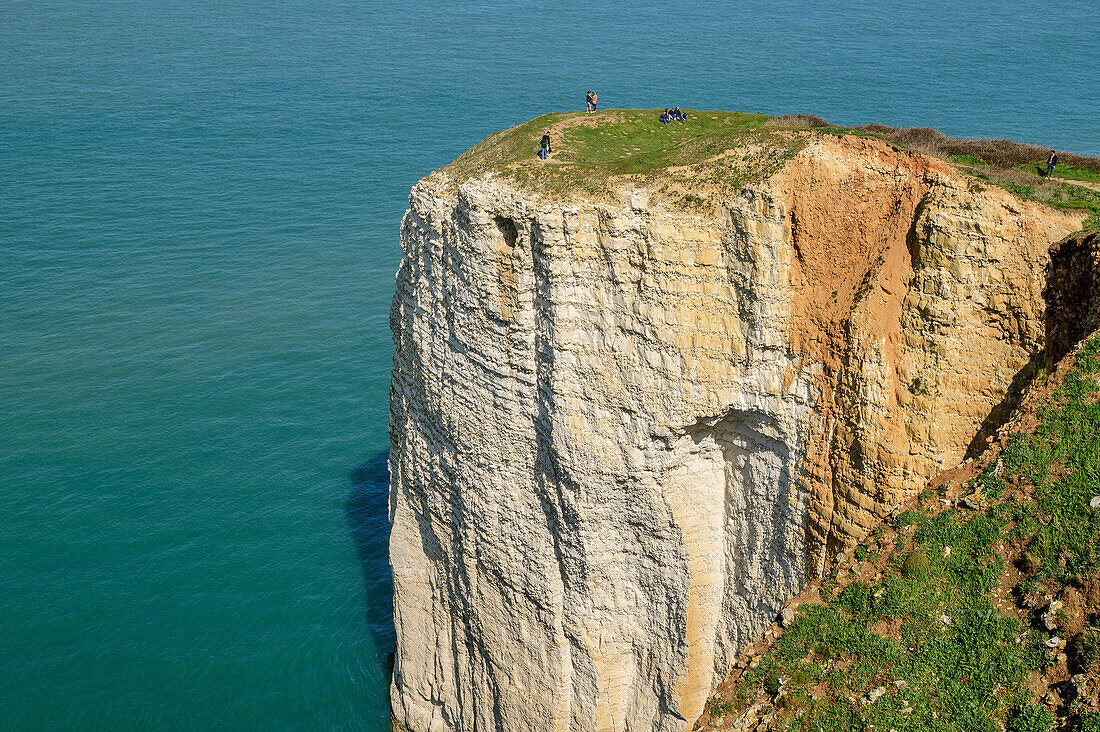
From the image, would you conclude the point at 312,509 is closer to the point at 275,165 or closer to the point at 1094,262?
the point at 1094,262

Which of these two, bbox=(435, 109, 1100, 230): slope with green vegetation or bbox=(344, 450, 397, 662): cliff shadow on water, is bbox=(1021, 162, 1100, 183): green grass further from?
bbox=(344, 450, 397, 662): cliff shadow on water

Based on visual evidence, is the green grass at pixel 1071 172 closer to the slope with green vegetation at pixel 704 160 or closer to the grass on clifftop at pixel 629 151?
the slope with green vegetation at pixel 704 160

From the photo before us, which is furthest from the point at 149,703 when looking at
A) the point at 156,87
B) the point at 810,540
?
the point at 156,87

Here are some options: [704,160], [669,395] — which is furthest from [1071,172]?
[669,395]

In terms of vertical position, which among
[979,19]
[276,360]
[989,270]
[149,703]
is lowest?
[149,703]

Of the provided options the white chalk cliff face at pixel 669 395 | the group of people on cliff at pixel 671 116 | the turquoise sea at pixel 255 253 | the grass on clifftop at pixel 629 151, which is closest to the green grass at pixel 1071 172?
the white chalk cliff face at pixel 669 395
